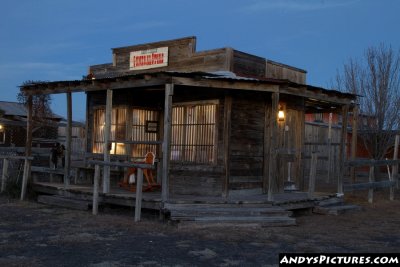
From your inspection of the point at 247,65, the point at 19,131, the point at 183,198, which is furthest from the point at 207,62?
the point at 19,131

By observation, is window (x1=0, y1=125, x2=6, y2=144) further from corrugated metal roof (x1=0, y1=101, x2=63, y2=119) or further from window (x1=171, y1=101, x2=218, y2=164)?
window (x1=171, y1=101, x2=218, y2=164)

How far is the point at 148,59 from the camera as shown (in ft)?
48.1

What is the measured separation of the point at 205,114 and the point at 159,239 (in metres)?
4.82

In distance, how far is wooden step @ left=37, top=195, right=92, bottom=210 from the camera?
12.2 meters

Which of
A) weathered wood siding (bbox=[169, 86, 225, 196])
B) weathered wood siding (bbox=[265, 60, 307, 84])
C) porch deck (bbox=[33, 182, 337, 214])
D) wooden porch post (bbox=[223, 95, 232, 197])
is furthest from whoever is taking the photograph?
weathered wood siding (bbox=[265, 60, 307, 84])

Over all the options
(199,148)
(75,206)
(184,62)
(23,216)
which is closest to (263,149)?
(199,148)

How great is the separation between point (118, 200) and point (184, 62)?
434cm

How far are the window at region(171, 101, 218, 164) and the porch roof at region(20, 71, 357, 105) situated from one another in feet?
3.87

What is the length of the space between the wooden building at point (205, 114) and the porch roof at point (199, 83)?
0.08 feet

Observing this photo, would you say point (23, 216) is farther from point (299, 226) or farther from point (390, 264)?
point (390, 264)

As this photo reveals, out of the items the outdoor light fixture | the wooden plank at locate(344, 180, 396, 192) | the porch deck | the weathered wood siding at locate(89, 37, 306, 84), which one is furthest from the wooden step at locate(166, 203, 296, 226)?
the wooden plank at locate(344, 180, 396, 192)

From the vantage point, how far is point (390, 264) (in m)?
6.59

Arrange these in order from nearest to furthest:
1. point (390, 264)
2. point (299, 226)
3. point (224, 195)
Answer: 1. point (390, 264)
2. point (299, 226)
3. point (224, 195)

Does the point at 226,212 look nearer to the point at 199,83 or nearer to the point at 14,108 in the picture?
the point at 199,83
